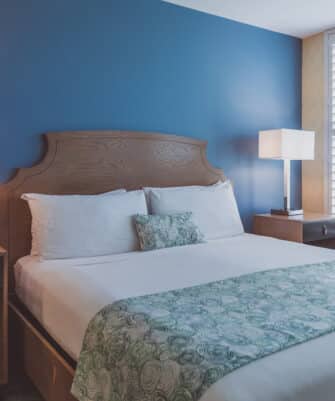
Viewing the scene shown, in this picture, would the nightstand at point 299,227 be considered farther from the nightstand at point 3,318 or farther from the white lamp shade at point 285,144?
the nightstand at point 3,318

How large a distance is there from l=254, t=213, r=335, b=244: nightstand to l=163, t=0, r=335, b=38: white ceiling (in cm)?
167

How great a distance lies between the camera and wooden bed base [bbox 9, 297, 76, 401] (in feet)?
5.53

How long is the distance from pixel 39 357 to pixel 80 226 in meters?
0.73

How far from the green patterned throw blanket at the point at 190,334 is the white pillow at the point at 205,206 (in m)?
1.10

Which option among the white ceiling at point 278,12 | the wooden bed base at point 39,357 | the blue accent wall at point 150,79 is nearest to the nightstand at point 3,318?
the wooden bed base at point 39,357

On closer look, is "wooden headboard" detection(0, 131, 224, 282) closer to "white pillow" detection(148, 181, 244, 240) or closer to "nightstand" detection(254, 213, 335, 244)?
"white pillow" detection(148, 181, 244, 240)

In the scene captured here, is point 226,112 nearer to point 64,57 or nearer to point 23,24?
point 64,57

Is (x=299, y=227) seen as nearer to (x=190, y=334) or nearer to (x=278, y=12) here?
(x=278, y=12)

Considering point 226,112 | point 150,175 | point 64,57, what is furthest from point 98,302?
point 226,112

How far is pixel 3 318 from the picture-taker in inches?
80.4

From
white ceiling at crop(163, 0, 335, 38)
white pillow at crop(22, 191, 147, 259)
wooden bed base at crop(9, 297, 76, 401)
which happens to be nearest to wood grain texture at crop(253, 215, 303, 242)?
white pillow at crop(22, 191, 147, 259)

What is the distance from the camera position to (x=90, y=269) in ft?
6.69

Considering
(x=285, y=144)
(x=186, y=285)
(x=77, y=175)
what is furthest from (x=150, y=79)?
(x=186, y=285)

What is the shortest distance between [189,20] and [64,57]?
3.70 feet
